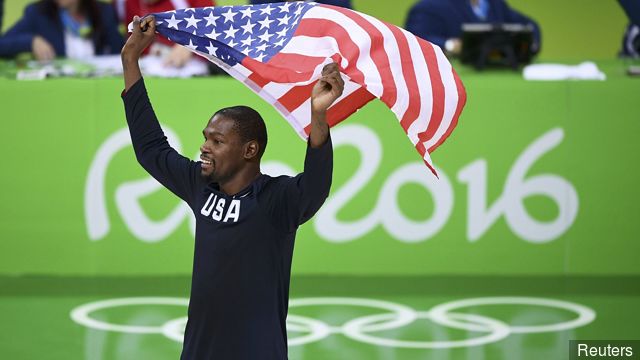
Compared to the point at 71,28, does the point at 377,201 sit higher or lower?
lower

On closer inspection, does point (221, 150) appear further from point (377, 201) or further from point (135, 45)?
point (377, 201)

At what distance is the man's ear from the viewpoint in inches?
181

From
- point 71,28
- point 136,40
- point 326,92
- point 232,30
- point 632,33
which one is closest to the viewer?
point 326,92

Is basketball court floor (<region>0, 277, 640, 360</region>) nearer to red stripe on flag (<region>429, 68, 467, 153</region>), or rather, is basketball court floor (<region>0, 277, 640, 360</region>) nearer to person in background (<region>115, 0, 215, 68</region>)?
person in background (<region>115, 0, 215, 68</region>)

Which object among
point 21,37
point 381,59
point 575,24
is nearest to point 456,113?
point 381,59

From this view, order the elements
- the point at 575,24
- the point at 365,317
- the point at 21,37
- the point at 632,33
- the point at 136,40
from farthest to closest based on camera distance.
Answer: the point at 575,24 < the point at 632,33 < the point at 21,37 < the point at 365,317 < the point at 136,40

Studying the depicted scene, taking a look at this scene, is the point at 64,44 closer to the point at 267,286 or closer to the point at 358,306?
the point at 358,306

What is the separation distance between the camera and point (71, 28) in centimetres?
1012

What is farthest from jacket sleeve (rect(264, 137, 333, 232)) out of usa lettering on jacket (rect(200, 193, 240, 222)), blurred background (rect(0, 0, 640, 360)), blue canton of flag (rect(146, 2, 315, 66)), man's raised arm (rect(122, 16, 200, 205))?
blurred background (rect(0, 0, 640, 360))

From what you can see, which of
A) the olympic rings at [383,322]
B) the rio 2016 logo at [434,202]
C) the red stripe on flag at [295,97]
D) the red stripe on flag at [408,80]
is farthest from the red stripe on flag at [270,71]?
the rio 2016 logo at [434,202]

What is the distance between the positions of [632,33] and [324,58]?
6.58 metres

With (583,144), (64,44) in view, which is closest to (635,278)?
(583,144)

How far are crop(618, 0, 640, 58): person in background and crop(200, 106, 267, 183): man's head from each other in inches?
170

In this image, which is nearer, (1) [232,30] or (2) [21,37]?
(1) [232,30]
